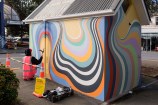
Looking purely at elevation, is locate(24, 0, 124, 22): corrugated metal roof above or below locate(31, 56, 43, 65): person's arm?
above

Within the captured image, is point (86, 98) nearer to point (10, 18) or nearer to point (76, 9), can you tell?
point (76, 9)

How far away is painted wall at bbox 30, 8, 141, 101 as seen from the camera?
29.3 ft

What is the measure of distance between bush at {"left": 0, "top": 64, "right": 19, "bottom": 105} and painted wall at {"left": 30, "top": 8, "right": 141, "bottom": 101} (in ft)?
8.71

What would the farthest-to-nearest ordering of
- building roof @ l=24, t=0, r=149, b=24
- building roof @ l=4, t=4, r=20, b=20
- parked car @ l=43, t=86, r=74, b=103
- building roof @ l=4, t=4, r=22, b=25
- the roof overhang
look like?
1. building roof @ l=4, t=4, r=20, b=20
2. building roof @ l=4, t=4, r=22, b=25
3. the roof overhang
4. building roof @ l=24, t=0, r=149, b=24
5. parked car @ l=43, t=86, r=74, b=103

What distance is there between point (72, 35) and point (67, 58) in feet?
2.99

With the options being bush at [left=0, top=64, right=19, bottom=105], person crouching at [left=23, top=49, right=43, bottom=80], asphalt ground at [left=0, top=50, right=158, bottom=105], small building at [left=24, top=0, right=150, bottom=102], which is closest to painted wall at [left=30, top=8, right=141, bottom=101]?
small building at [left=24, top=0, right=150, bottom=102]

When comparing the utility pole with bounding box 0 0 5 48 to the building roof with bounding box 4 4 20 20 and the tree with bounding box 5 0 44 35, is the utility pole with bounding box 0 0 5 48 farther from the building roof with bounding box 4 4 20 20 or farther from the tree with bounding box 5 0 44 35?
the tree with bounding box 5 0 44 35

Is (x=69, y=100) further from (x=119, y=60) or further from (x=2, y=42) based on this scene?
(x=2, y=42)

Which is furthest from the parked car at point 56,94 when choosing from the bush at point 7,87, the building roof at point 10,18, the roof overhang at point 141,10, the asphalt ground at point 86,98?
the building roof at point 10,18

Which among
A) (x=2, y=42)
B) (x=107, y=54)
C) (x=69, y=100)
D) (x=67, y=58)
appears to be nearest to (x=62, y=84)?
(x=67, y=58)

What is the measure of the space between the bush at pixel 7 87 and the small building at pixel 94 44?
8.80 feet

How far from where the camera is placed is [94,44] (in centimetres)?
911

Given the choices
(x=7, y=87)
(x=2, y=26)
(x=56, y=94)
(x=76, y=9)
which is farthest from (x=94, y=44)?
(x=2, y=26)

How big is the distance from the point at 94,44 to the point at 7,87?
3158mm
